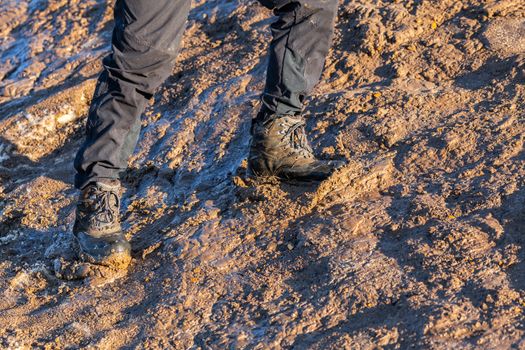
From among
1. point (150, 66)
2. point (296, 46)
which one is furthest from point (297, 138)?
point (150, 66)

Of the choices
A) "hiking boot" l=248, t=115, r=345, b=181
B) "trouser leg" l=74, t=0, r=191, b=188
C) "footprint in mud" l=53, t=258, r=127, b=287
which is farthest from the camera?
"hiking boot" l=248, t=115, r=345, b=181

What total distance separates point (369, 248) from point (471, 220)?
0.41 m

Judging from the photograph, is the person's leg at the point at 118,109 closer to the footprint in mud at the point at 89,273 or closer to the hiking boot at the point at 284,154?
the footprint in mud at the point at 89,273

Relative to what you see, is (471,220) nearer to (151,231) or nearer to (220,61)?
(151,231)

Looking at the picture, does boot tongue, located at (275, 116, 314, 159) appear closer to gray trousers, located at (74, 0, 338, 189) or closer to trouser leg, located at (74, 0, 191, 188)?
gray trousers, located at (74, 0, 338, 189)

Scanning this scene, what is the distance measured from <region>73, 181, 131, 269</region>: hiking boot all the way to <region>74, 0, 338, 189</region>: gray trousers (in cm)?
6

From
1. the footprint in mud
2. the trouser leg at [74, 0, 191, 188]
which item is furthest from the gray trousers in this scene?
the footprint in mud

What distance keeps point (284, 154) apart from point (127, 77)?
2.53 ft

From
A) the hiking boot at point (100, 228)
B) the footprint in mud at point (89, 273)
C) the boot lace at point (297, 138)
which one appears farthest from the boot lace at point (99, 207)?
the boot lace at point (297, 138)

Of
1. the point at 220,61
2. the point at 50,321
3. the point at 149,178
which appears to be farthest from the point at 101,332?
the point at 220,61

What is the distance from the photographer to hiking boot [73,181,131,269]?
311cm

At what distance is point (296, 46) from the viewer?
3197 mm

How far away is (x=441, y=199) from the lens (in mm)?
3082

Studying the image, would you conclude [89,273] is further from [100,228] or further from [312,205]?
[312,205]
